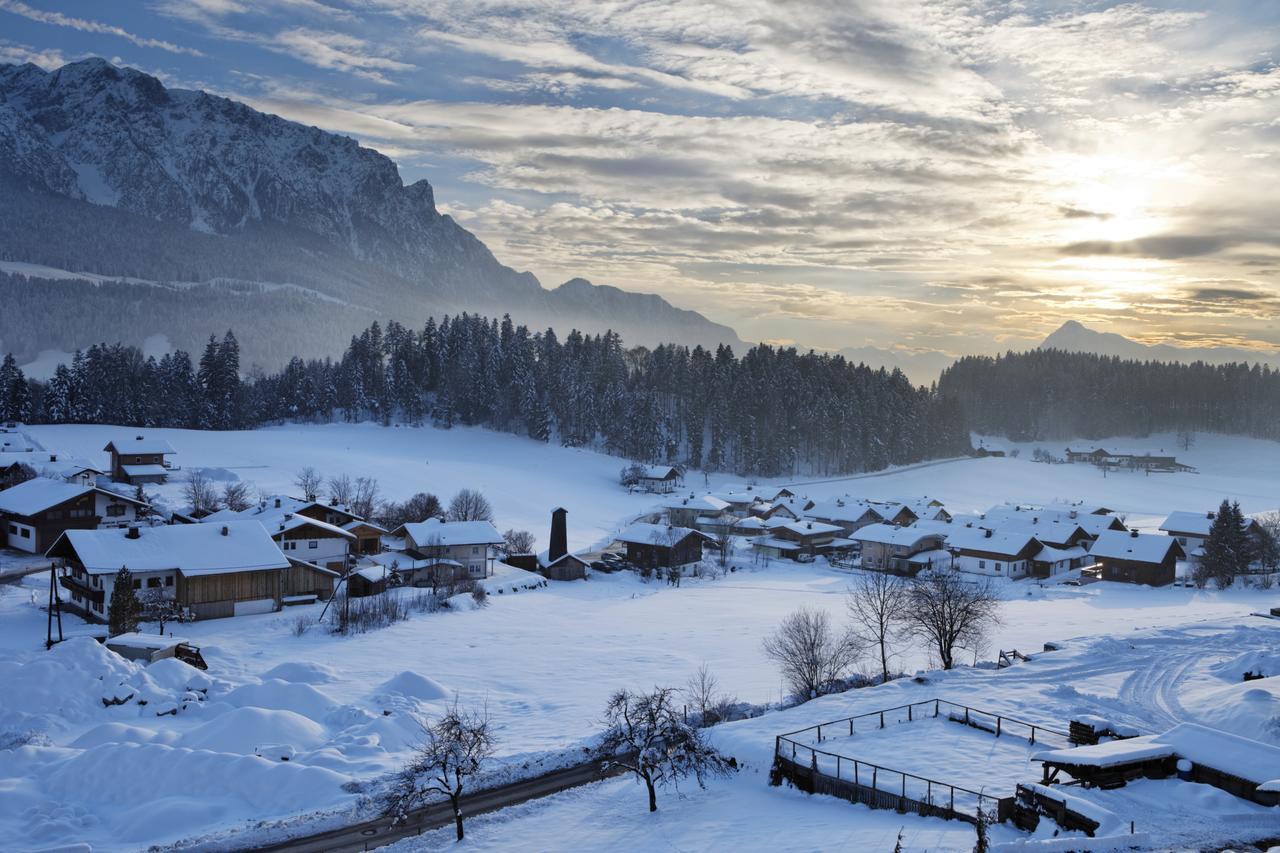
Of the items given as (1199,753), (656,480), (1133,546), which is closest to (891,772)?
(1199,753)

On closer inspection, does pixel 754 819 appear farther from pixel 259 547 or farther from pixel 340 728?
pixel 259 547

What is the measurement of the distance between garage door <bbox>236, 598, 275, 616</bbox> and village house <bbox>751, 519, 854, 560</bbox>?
49524 mm

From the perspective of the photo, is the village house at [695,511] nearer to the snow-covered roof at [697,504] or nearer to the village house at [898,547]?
the snow-covered roof at [697,504]

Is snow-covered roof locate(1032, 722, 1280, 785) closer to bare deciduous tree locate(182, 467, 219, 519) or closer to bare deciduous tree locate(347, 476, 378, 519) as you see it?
bare deciduous tree locate(347, 476, 378, 519)

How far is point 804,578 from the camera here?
71.6 metres

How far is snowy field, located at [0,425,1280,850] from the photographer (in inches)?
819

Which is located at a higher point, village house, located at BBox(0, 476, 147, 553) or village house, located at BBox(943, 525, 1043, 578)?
village house, located at BBox(0, 476, 147, 553)

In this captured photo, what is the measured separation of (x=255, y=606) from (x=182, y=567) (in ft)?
15.5

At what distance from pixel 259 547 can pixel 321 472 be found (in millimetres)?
41048

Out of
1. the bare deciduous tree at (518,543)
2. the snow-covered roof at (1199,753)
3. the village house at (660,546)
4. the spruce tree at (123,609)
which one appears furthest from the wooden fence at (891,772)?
the bare deciduous tree at (518,543)

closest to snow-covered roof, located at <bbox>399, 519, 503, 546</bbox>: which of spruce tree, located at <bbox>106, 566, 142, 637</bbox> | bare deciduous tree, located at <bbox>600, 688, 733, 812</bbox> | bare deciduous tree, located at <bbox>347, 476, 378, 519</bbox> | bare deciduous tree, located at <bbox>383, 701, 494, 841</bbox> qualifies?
bare deciduous tree, located at <bbox>347, 476, 378, 519</bbox>

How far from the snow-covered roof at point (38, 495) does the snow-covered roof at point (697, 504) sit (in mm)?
55070

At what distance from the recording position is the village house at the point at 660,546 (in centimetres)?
6975

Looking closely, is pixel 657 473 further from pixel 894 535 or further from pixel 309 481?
pixel 309 481
